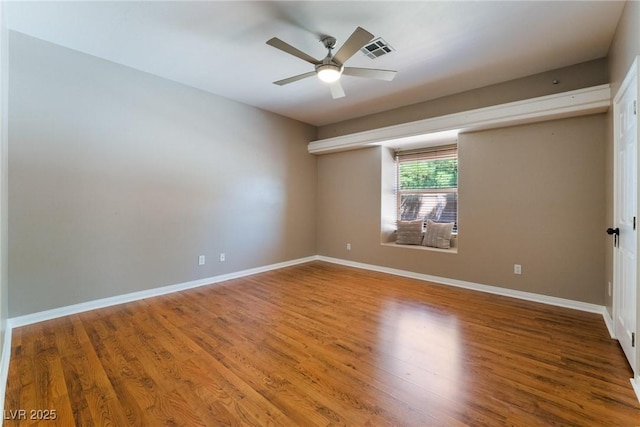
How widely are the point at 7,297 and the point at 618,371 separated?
5.09 m

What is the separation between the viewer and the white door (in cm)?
185

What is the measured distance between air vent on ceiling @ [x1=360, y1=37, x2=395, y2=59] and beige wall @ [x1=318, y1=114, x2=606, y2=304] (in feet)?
6.07

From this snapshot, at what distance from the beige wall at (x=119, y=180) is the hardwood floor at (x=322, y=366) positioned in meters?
0.51

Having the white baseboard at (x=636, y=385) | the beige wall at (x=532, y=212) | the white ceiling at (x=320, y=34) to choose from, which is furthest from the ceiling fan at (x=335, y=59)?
the white baseboard at (x=636, y=385)

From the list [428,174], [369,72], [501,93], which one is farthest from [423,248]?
[369,72]

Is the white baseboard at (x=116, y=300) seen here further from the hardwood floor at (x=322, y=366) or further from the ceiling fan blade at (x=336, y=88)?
the ceiling fan blade at (x=336, y=88)

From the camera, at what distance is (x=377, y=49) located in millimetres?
2779

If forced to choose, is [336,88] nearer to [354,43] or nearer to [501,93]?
[354,43]

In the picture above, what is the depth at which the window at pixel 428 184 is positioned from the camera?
Result: 4434mm

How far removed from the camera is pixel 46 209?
2.76 metres

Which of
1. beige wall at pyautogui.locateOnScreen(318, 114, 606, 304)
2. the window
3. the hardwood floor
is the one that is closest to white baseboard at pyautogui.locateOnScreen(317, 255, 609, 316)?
beige wall at pyautogui.locateOnScreen(318, 114, 606, 304)

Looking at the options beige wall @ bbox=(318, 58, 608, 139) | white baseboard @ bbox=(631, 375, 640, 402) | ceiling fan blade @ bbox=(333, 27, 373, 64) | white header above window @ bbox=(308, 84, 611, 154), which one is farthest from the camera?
beige wall @ bbox=(318, 58, 608, 139)

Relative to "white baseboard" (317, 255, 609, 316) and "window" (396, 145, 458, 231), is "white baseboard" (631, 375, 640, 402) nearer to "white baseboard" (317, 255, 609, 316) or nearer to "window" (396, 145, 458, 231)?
"white baseboard" (317, 255, 609, 316)

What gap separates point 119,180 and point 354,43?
9.96 feet
